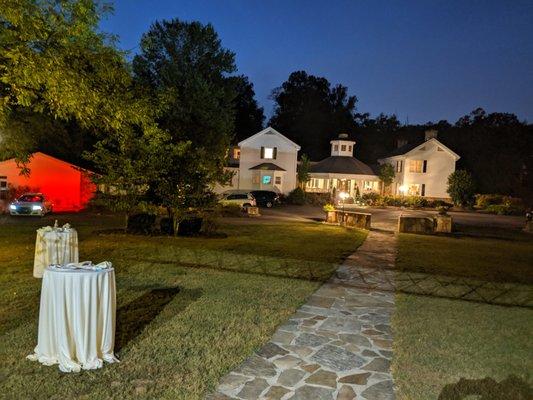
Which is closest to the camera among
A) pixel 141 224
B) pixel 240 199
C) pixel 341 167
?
pixel 141 224

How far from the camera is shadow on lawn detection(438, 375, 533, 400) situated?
15.9 ft

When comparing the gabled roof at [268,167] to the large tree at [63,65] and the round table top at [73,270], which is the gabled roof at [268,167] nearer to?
the large tree at [63,65]

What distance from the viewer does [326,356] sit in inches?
229

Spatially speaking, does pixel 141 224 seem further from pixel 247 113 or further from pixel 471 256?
pixel 247 113

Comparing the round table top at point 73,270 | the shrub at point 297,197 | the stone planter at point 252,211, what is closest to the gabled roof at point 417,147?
the shrub at point 297,197

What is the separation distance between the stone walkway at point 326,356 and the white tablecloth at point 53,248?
17.7ft

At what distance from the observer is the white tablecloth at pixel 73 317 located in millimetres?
4906

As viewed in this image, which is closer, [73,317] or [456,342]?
[73,317]

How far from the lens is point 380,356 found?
588 centimetres

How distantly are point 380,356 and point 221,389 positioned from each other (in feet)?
7.42

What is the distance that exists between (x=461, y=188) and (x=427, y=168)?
5038 millimetres

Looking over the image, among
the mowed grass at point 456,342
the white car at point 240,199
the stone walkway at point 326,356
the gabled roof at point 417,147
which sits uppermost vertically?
the gabled roof at point 417,147

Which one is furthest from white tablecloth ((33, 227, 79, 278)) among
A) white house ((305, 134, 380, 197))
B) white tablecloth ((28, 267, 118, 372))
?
white house ((305, 134, 380, 197))

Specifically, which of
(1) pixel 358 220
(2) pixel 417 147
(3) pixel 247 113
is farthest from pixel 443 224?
(3) pixel 247 113
